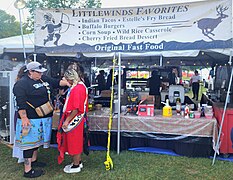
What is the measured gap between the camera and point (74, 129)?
3287 millimetres

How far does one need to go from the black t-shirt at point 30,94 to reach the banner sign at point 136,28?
3.41 ft

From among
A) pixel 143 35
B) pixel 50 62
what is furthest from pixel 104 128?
pixel 50 62

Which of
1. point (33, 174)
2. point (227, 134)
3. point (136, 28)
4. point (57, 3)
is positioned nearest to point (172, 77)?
point (227, 134)

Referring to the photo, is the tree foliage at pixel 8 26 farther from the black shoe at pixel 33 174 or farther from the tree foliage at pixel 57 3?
the black shoe at pixel 33 174

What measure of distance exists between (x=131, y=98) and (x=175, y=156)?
4.49 ft

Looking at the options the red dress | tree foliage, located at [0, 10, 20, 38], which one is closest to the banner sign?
the red dress

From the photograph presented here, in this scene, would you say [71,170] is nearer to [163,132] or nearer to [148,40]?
[163,132]

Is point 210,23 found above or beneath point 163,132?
above

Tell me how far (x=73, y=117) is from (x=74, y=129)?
17cm

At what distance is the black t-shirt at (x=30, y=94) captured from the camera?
3.07 metres

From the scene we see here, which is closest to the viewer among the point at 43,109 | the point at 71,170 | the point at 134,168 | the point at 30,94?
the point at 30,94

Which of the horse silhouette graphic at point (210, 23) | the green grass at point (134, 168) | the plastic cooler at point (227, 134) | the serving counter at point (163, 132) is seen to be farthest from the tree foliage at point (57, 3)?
the plastic cooler at point (227, 134)

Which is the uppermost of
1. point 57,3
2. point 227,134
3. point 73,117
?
point 57,3

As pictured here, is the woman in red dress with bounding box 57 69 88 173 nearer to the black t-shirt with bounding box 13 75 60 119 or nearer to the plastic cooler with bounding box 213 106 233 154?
the black t-shirt with bounding box 13 75 60 119
